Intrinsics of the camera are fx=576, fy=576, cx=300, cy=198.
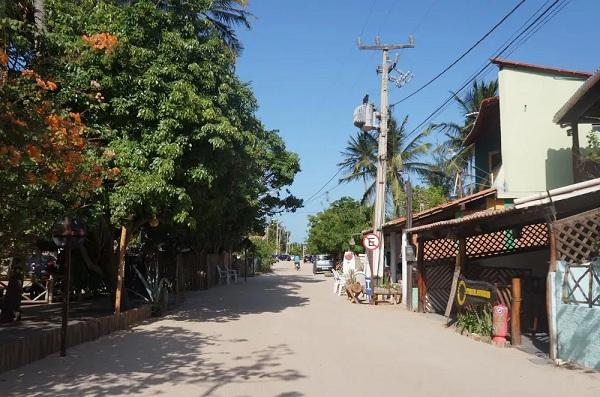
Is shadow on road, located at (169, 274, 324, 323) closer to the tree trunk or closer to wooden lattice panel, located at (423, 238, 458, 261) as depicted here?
the tree trunk

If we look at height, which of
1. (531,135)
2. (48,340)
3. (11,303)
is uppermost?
(531,135)

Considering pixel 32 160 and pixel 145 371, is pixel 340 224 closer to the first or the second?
pixel 145 371

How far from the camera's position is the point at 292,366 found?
9086mm

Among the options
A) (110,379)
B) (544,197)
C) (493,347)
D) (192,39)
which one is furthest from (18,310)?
(544,197)

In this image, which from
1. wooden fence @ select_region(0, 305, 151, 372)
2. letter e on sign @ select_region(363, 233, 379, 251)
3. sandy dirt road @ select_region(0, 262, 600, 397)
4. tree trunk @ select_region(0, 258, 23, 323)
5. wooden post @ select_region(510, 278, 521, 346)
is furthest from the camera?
letter e on sign @ select_region(363, 233, 379, 251)

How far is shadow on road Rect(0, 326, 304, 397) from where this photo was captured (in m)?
7.50

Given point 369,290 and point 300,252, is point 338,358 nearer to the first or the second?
point 369,290

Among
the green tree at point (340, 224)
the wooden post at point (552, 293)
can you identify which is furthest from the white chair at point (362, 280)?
the green tree at point (340, 224)

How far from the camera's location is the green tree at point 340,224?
156ft

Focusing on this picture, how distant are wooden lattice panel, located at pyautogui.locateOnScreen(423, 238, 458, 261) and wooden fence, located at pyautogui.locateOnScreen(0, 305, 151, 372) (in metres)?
9.51

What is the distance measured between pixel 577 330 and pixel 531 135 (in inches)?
363

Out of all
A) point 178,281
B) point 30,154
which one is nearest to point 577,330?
point 30,154

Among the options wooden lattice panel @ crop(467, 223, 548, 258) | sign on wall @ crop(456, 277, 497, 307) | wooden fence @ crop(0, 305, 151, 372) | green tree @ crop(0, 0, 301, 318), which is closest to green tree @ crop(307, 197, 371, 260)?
wooden lattice panel @ crop(467, 223, 548, 258)

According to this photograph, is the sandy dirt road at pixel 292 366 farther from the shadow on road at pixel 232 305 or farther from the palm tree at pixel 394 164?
the palm tree at pixel 394 164
